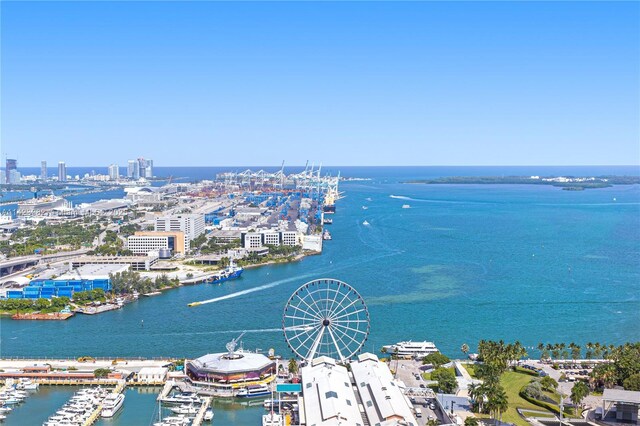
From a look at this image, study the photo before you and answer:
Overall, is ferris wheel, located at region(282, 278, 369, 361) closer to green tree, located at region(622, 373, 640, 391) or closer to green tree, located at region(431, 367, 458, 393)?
green tree, located at region(431, 367, 458, 393)

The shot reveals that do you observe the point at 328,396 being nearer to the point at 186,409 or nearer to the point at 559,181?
the point at 186,409

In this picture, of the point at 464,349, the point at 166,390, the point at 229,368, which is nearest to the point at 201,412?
the point at 166,390

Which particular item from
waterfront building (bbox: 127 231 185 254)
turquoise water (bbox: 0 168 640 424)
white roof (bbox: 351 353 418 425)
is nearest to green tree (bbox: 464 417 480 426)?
white roof (bbox: 351 353 418 425)

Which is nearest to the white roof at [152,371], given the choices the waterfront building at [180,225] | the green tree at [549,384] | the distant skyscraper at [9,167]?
the green tree at [549,384]

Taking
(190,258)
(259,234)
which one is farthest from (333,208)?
(190,258)

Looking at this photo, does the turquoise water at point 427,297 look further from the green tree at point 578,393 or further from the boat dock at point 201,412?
the green tree at point 578,393

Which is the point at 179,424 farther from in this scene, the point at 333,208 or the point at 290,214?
the point at 333,208
